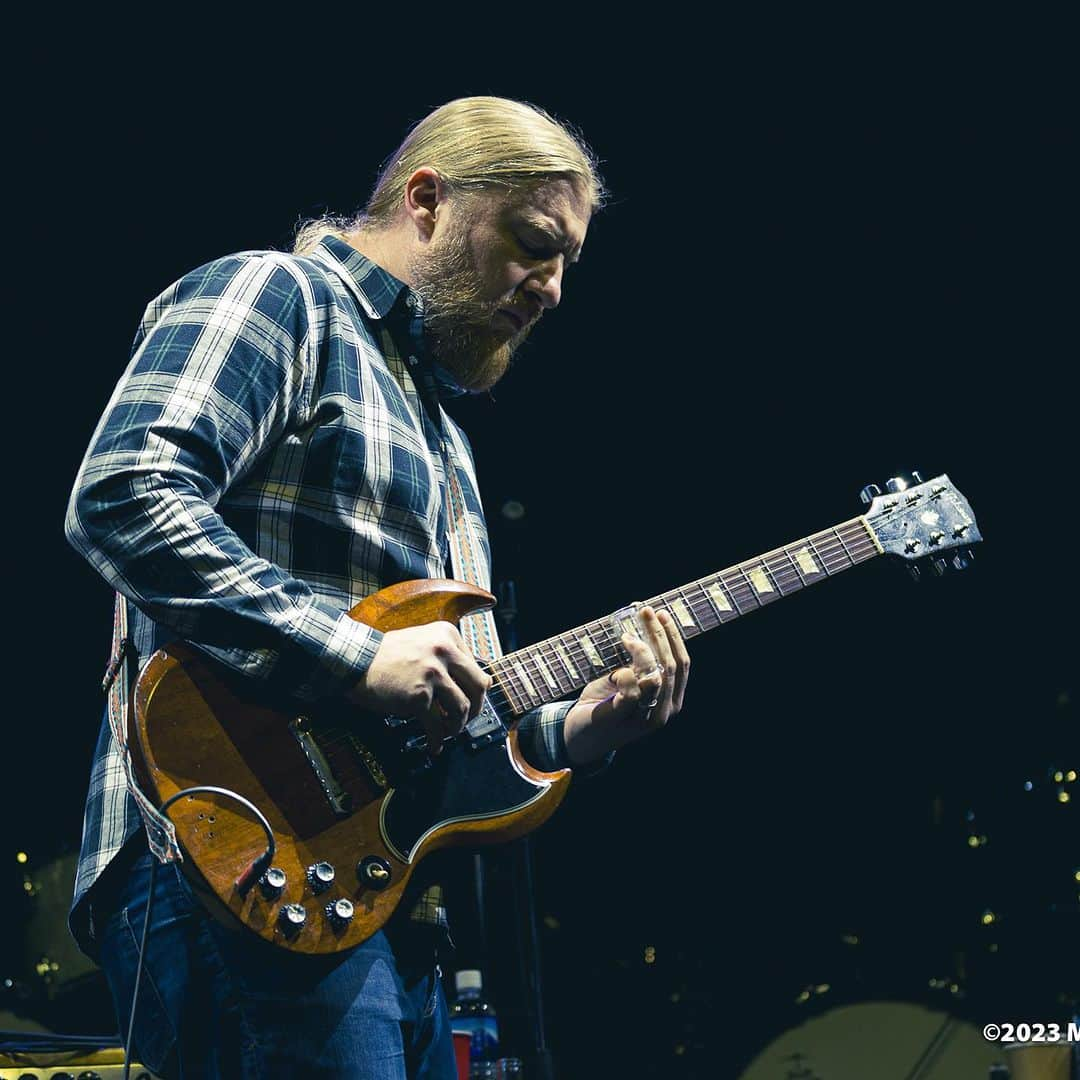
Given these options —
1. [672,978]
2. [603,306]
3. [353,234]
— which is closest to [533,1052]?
[672,978]

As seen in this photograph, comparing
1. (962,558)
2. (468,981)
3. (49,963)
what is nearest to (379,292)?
(962,558)

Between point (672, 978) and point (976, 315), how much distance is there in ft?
10.2

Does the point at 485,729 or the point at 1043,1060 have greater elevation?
the point at 485,729

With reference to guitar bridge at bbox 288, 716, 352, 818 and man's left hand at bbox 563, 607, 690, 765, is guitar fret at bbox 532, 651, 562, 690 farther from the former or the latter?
guitar bridge at bbox 288, 716, 352, 818

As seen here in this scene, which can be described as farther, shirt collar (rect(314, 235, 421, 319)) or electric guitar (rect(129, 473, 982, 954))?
shirt collar (rect(314, 235, 421, 319))

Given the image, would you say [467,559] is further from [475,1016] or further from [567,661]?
[475,1016]

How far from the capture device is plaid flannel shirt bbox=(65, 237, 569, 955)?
1641 millimetres

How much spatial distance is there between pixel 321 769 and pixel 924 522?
5.33 ft

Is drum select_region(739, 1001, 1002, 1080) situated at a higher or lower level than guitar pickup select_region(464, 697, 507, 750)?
lower

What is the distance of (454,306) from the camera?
225cm

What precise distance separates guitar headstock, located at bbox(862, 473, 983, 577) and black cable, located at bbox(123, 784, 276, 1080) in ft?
5.32

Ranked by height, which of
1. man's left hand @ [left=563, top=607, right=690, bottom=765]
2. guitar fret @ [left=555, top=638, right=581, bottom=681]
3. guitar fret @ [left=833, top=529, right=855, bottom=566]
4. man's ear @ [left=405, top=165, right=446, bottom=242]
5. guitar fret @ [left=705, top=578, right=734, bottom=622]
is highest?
man's ear @ [left=405, top=165, right=446, bottom=242]

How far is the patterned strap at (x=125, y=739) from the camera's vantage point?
1.58 metres

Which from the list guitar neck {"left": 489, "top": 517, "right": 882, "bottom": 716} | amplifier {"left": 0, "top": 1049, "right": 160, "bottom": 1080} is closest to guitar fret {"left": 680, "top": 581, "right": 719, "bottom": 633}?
guitar neck {"left": 489, "top": 517, "right": 882, "bottom": 716}
